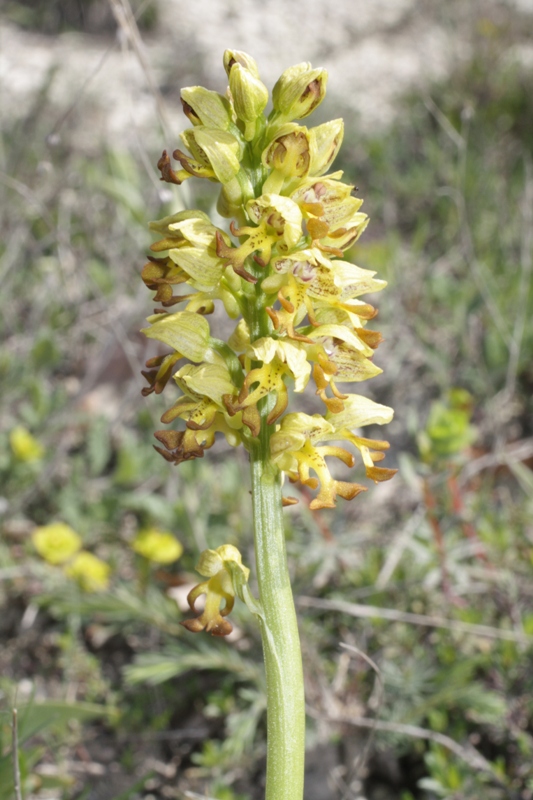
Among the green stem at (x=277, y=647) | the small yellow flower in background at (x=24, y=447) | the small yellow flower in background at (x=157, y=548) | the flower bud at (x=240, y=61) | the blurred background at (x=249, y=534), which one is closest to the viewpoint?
the green stem at (x=277, y=647)

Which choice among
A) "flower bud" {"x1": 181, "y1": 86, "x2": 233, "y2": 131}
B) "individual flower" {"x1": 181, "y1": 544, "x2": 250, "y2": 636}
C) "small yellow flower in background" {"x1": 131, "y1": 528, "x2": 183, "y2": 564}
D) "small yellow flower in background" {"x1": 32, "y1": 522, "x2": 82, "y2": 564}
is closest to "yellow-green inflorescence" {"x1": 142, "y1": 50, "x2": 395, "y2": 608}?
"flower bud" {"x1": 181, "y1": 86, "x2": 233, "y2": 131}

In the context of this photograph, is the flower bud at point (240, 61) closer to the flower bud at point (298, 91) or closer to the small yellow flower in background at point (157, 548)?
the flower bud at point (298, 91)

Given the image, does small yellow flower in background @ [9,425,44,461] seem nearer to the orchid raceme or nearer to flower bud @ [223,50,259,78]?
the orchid raceme

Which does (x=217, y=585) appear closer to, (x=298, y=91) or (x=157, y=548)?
(x=298, y=91)

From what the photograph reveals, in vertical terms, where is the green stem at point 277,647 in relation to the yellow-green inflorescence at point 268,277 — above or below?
below

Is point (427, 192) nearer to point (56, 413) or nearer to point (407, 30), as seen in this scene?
point (56, 413)

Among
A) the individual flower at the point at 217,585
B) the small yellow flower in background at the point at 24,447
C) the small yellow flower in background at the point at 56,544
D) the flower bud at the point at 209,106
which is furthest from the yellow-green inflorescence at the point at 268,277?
the small yellow flower in background at the point at 24,447

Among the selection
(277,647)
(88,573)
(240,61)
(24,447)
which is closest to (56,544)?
(88,573)

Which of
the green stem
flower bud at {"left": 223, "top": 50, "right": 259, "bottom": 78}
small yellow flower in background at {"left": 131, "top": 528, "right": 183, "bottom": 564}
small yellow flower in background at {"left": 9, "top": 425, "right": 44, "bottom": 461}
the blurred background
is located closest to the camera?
the green stem
